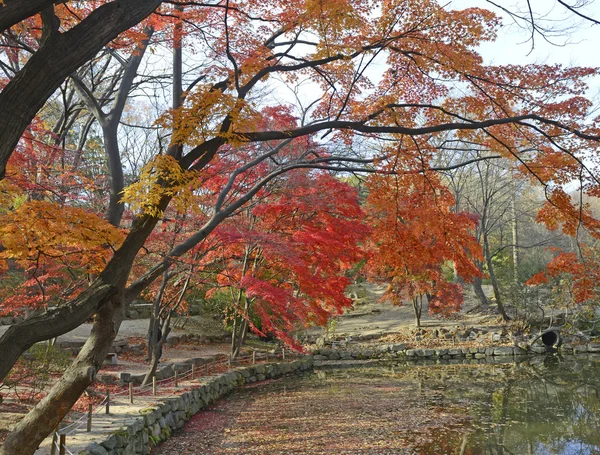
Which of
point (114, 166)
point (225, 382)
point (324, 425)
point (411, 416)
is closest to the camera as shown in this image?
point (114, 166)

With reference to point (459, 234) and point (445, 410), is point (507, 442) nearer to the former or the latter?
point (445, 410)

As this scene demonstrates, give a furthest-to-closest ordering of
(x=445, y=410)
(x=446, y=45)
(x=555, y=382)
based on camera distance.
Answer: (x=555, y=382) < (x=445, y=410) < (x=446, y=45)

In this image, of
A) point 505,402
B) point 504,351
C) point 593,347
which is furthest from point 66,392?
point 593,347

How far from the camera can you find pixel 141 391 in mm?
9969

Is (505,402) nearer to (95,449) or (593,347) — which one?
(95,449)

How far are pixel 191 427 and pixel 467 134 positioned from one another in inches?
280

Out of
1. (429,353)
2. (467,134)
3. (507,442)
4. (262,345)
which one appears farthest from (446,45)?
(262,345)

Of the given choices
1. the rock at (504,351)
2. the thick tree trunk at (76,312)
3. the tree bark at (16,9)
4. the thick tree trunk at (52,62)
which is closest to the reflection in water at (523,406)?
the rock at (504,351)

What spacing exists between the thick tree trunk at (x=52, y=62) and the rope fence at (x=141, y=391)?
Result: 329cm

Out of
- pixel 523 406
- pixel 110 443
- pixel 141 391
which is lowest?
pixel 523 406

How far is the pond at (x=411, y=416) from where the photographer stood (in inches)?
308

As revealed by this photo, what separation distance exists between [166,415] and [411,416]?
4.59 metres

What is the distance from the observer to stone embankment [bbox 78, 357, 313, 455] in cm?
641

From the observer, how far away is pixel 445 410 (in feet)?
33.4
